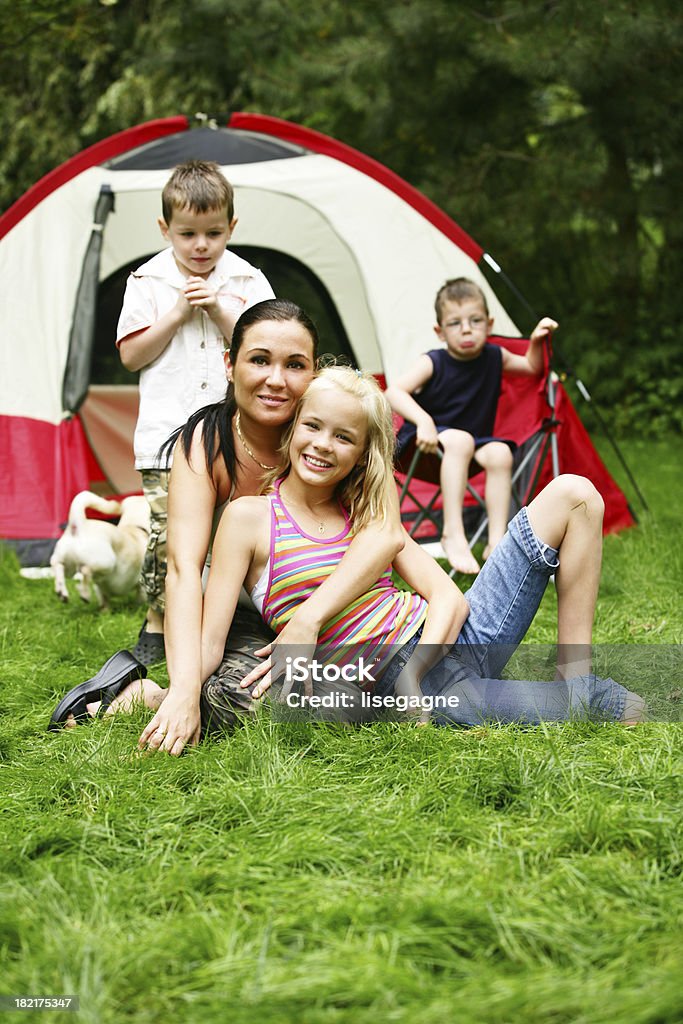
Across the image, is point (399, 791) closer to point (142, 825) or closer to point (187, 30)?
point (142, 825)

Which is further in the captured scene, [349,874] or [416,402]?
[416,402]

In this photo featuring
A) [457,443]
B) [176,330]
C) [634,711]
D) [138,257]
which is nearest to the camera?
[634,711]

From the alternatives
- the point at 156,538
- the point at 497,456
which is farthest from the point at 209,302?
the point at 497,456

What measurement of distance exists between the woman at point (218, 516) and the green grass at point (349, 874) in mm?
97

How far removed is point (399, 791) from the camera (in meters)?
1.78

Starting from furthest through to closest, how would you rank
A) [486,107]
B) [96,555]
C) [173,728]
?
1. [486,107]
2. [96,555]
3. [173,728]

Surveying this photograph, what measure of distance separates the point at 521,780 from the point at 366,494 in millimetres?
655

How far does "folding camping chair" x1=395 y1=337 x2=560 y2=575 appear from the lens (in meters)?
3.69

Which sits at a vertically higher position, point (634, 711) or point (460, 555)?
point (460, 555)

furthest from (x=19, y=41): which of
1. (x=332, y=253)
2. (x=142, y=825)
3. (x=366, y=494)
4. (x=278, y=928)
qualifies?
(x=278, y=928)

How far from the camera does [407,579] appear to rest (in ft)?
→ 7.09

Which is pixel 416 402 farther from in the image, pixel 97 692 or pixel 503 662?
pixel 97 692

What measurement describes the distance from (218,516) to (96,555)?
1.14 metres

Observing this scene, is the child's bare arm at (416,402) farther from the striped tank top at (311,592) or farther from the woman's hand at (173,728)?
the woman's hand at (173,728)
